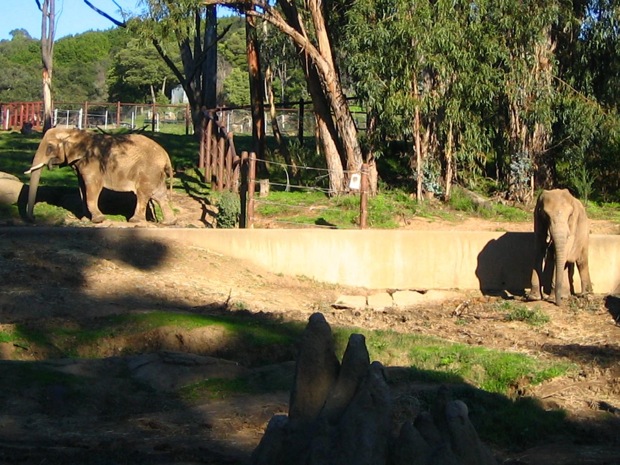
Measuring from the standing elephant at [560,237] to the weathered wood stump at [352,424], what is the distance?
32.7ft

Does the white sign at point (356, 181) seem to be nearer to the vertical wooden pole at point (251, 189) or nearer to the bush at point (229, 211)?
the vertical wooden pole at point (251, 189)

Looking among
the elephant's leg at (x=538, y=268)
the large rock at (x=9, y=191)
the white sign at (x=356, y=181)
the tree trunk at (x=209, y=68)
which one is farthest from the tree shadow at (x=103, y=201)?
the elephant's leg at (x=538, y=268)

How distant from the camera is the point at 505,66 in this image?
22609mm

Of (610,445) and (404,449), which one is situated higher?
(404,449)

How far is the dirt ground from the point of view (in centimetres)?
859

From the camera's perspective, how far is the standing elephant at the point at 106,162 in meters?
19.4

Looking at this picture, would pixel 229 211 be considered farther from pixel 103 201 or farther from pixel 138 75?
pixel 138 75

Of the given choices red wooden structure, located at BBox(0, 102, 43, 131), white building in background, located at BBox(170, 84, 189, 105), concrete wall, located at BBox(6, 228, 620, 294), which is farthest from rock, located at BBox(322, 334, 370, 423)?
white building in background, located at BBox(170, 84, 189, 105)

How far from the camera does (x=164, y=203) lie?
19953 mm

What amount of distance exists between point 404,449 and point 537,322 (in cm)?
988

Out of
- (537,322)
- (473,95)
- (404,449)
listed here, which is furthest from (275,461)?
(473,95)

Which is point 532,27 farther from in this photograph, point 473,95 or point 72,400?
point 72,400

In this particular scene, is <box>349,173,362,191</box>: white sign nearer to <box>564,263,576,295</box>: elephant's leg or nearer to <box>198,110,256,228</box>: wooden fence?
<box>198,110,256,228</box>: wooden fence

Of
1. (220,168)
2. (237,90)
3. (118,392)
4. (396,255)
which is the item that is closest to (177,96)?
(237,90)
